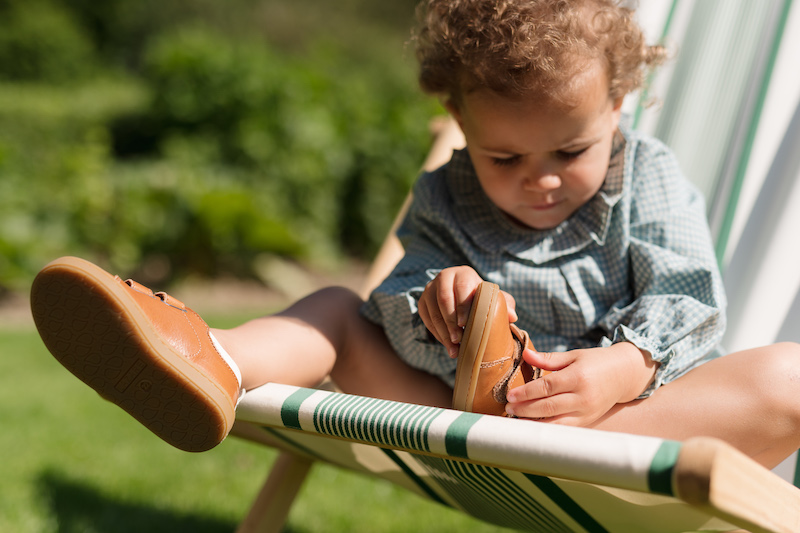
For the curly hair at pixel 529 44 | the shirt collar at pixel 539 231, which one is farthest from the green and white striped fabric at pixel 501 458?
the curly hair at pixel 529 44

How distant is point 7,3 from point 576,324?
1123 centimetres

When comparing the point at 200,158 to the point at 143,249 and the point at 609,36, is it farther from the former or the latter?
the point at 609,36

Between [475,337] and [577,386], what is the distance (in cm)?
16

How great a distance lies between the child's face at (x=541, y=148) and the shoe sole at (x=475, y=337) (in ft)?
1.11

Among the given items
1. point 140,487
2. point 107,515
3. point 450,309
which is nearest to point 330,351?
point 450,309

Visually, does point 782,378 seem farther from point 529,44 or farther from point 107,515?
point 107,515

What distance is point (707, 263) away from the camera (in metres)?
1.23

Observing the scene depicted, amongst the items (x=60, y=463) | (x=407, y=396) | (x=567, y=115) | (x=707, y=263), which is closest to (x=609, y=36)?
(x=567, y=115)

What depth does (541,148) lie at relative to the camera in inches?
46.6

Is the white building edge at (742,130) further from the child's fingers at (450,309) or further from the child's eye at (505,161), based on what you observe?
the child's fingers at (450,309)

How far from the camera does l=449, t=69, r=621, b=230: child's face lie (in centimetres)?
117

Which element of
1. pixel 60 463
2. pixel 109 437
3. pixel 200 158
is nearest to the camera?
pixel 60 463

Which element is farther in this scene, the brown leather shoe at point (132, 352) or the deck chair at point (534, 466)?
the brown leather shoe at point (132, 352)

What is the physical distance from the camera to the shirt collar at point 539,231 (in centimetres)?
131
